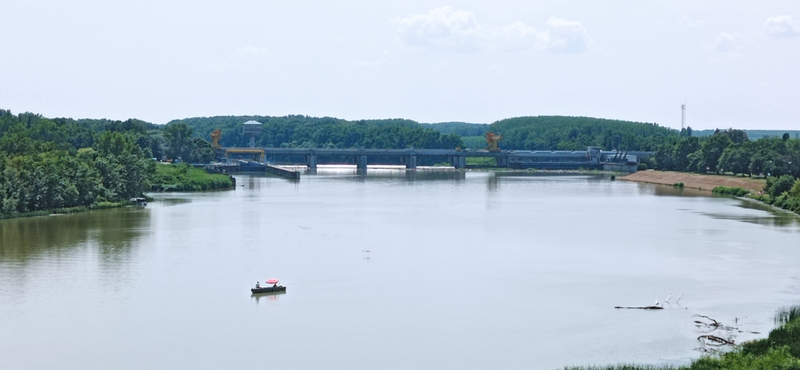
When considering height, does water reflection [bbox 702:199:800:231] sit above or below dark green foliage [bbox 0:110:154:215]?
below

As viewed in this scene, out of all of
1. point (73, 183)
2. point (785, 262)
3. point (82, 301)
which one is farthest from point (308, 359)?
point (73, 183)

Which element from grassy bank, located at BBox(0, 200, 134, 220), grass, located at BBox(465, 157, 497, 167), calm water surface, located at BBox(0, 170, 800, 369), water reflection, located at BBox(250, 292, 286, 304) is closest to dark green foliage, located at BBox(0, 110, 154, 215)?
grassy bank, located at BBox(0, 200, 134, 220)

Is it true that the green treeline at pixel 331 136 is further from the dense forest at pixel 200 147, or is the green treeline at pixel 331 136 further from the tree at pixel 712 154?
the tree at pixel 712 154

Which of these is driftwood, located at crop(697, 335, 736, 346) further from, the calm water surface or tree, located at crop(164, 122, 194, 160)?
tree, located at crop(164, 122, 194, 160)

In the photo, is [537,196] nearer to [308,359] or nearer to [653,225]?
[653,225]

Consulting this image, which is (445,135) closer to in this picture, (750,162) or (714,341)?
(750,162)

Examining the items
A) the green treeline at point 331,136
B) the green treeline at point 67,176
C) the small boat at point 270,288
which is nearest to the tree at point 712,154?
the green treeline at point 67,176
